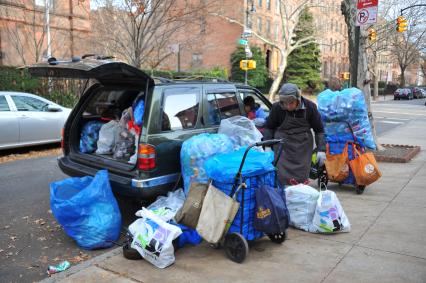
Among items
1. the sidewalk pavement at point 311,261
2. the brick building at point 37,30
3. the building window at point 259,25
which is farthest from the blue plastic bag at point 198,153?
the building window at point 259,25

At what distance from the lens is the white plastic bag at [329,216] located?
4637mm

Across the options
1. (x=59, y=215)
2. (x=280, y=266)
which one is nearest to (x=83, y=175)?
(x=59, y=215)

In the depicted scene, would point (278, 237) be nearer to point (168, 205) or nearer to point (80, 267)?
point (168, 205)

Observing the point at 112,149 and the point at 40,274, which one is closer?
the point at 40,274

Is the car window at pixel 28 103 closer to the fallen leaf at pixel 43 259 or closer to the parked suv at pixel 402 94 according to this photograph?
the fallen leaf at pixel 43 259

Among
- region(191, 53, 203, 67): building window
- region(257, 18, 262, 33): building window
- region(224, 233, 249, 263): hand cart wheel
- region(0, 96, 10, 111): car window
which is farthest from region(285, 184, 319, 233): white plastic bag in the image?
region(191, 53, 203, 67): building window

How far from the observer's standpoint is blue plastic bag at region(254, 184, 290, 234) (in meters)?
3.87

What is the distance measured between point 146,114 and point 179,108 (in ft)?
1.60

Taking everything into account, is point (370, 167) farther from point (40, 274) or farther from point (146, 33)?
point (146, 33)

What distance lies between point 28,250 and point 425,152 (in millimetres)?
9340

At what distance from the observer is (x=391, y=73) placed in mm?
104562

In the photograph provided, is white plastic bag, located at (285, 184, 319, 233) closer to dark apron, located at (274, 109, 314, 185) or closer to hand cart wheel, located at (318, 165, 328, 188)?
dark apron, located at (274, 109, 314, 185)

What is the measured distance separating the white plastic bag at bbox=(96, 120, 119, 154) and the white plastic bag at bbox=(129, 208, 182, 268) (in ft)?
5.80

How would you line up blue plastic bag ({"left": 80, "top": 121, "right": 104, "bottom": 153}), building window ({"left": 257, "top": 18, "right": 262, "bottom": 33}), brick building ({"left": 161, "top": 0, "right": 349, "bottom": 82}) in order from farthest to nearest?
1. building window ({"left": 257, "top": 18, "right": 262, "bottom": 33})
2. brick building ({"left": 161, "top": 0, "right": 349, "bottom": 82})
3. blue plastic bag ({"left": 80, "top": 121, "right": 104, "bottom": 153})
